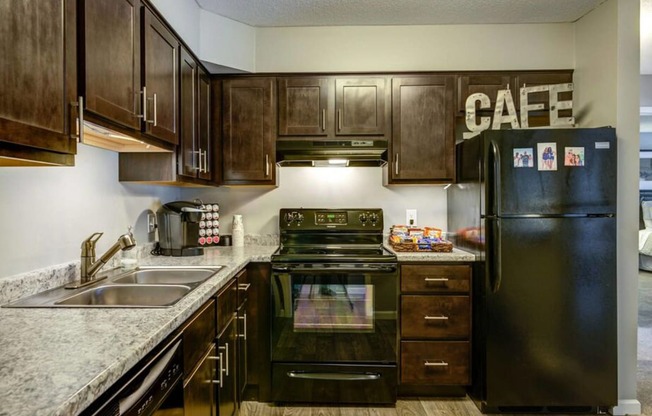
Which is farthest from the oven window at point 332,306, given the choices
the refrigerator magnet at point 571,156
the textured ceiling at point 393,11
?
the textured ceiling at point 393,11

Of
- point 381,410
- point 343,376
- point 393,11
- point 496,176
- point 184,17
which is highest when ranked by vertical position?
point 393,11

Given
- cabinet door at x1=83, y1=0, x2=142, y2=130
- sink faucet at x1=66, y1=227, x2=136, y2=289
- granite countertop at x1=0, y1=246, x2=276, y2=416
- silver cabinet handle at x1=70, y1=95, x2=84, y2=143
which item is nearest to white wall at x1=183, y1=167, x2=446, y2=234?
sink faucet at x1=66, y1=227, x2=136, y2=289

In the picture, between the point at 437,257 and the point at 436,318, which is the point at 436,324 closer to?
the point at 436,318

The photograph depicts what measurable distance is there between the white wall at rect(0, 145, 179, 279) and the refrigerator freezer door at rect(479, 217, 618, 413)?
6.77 ft

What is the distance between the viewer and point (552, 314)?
2059 mm

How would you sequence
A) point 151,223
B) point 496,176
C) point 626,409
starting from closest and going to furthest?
point 496,176 < point 626,409 < point 151,223

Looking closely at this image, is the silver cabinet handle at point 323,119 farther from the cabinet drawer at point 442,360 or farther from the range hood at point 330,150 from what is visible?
the cabinet drawer at point 442,360

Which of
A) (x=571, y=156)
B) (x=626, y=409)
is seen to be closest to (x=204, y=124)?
(x=571, y=156)

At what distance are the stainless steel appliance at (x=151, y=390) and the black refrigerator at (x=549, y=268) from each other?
1673 millimetres

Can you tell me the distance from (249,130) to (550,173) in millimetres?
1887

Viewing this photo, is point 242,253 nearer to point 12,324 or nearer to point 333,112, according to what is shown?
point 333,112

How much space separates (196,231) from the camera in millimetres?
2332

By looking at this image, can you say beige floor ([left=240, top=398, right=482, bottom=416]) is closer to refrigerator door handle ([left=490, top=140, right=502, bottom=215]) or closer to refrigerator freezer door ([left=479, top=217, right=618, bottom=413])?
refrigerator freezer door ([left=479, top=217, right=618, bottom=413])

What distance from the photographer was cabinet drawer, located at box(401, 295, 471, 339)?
2.23 metres
